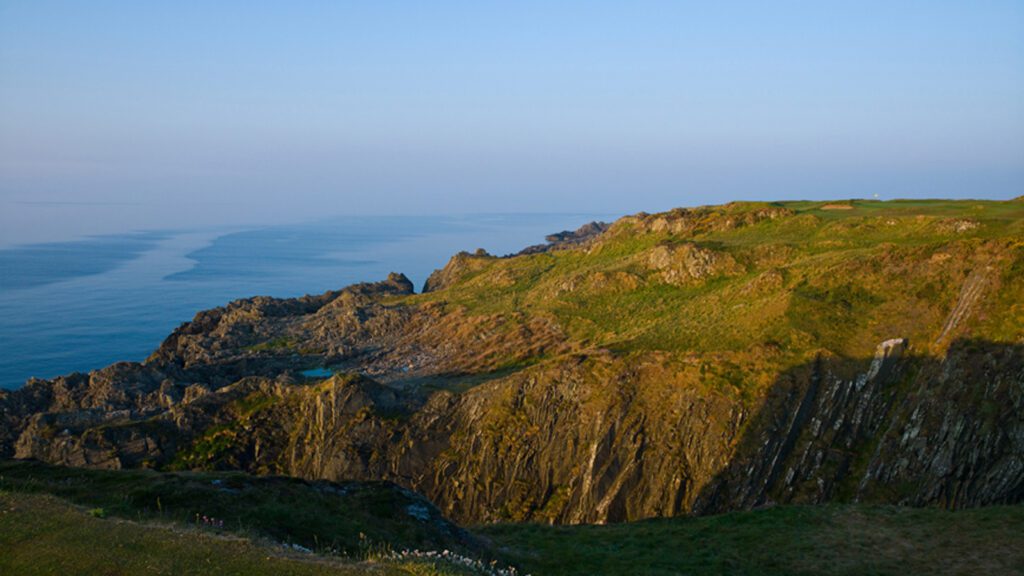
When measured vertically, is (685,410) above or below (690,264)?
below

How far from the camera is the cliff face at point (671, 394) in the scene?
41344 mm

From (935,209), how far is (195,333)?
288 feet

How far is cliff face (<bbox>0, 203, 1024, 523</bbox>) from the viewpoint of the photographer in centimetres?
4134

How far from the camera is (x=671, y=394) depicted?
46375 millimetres

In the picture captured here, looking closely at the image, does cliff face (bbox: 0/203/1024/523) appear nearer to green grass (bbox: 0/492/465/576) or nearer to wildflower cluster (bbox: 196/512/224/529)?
wildflower cluster (bbox: 196/512/224/529)

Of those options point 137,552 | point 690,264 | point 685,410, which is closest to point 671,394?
point 685,410

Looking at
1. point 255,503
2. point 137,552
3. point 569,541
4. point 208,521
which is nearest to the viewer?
point 137,552

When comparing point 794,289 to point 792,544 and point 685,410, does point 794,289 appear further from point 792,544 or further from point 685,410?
point 792,544

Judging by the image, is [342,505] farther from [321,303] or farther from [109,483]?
[321,303]

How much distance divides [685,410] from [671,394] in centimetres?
163

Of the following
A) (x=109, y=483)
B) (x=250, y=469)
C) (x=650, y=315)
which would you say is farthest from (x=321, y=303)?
(x=109, y=483)

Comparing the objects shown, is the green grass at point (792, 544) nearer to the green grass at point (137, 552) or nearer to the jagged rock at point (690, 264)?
the green grass at point (137, 552)

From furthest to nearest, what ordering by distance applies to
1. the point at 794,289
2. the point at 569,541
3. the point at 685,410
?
1. the point at 794,289
2. the point at 685,410
3. the point at 569,541

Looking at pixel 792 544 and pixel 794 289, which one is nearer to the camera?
pixel 792 544
